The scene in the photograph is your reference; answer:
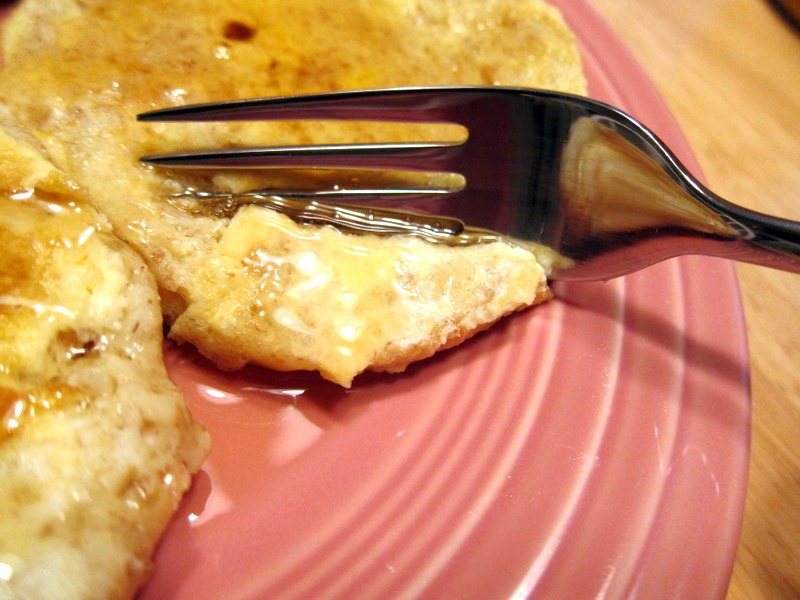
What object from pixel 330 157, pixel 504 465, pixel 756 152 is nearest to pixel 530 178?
pixel 330 157

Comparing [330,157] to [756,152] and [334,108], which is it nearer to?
[334,108]

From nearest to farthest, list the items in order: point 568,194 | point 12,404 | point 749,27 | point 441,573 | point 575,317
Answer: point 12,404 < point 441,573 < point 568,194 < point 575,317 < point 749,27

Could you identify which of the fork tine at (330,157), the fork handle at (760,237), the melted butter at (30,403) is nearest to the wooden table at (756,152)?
the fork handle at (760,237)

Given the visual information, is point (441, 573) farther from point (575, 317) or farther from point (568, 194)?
point (568, 194)

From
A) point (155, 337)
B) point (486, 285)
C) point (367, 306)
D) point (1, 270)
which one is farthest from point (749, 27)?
point (1, 270)

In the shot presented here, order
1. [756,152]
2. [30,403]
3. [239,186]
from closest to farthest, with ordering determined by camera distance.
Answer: [30,403] → [239,186] → [756,152]

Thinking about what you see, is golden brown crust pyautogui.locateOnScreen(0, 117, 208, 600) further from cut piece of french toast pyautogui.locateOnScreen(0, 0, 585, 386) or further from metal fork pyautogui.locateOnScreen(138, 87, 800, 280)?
metal fork pyautogui.locateOnScreen(138, 87, 800, 280)
